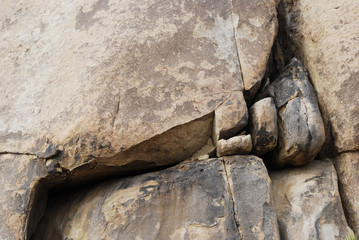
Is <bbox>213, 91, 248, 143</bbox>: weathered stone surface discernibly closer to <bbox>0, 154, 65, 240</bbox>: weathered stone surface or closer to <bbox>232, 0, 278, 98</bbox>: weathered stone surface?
<bbox>232, 0, 278, 98</bbox>: weathered stone surface

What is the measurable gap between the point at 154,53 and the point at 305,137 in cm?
98

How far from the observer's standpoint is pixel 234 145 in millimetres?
2521

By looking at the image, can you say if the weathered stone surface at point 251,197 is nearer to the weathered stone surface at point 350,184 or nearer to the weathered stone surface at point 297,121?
the weathered stone surface at point 297,121

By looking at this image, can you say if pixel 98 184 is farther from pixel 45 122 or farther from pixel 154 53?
pixel 154 53

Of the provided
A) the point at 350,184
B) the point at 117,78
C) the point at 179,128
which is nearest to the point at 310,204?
the point at 350,184

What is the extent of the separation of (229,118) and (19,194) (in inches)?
47.5

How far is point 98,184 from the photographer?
273cm

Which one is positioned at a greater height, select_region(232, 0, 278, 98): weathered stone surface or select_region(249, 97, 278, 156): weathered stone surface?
select_region(232, 0, 278, 98): weathered stone surface

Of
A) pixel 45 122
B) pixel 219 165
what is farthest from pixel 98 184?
pixel 219 165

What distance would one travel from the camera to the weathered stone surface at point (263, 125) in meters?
2.59

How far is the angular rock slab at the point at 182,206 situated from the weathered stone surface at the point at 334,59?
1.81ft

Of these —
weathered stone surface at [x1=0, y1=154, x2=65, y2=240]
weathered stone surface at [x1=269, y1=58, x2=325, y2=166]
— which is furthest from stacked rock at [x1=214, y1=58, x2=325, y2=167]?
weathered stone surface at [x1=0, y1=154, x2=65, y2=240]

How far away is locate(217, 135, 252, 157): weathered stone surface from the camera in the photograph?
8.25 feet

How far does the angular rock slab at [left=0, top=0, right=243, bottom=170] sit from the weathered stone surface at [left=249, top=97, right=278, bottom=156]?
0.16 meters
